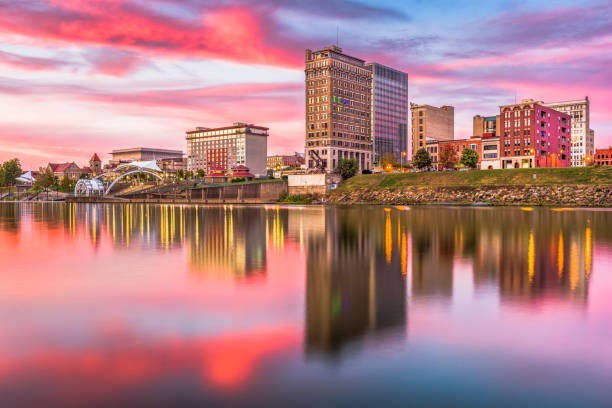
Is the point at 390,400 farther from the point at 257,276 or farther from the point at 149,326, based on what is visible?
the point at 257,276

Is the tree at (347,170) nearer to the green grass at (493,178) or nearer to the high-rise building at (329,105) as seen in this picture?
the green grass at (493,178)

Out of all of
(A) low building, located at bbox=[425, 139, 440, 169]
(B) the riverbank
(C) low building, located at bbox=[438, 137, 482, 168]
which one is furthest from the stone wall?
(A) low building, located at bbox=[425, 139, 440, 169]

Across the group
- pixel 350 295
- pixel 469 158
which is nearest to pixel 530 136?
pixel 469 158

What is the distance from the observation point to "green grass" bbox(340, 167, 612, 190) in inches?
3573

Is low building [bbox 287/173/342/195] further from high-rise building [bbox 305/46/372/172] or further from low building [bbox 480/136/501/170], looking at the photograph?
low building [bbox 480/136/501/170]

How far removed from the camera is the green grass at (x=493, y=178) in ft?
298

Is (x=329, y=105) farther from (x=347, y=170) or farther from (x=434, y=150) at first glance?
(x=347, y=170)

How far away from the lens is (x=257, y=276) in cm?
1702

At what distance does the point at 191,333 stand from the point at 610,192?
88.5 meters

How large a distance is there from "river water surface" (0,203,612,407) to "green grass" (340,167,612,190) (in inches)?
3184

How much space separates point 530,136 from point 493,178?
46925mm

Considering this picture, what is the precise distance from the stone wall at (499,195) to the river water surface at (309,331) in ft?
230

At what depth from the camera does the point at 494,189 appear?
93.9m

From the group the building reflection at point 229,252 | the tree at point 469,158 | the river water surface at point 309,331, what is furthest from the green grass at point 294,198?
the river water surface at point 309,331
